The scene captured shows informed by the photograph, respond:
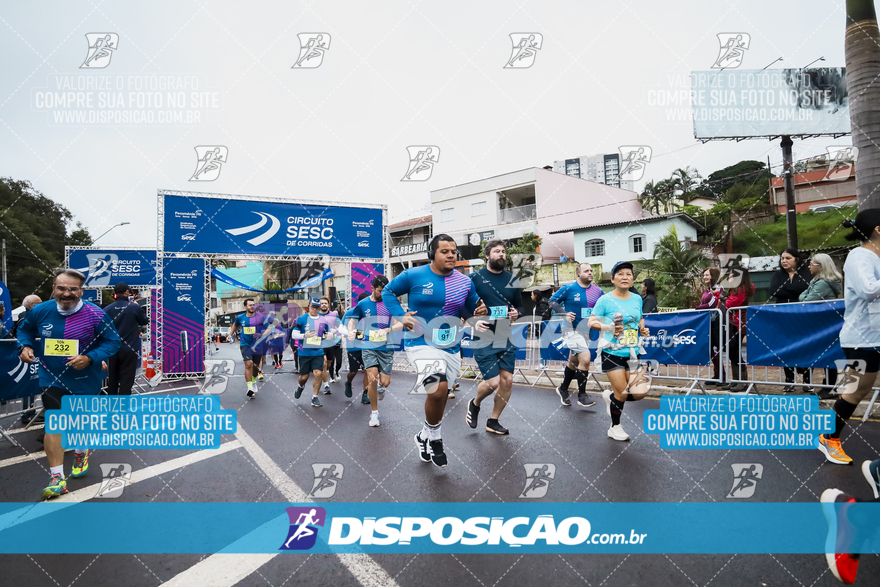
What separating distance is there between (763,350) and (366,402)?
6319 millimetres

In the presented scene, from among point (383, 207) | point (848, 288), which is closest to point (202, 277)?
point (383, 207)

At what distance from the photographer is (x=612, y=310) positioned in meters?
5.17

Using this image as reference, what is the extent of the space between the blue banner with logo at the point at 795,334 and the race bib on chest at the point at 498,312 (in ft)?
12.0

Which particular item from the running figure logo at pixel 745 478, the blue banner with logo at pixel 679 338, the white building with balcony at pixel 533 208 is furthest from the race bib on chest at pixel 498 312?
the white building with balcony at pixel 533 208

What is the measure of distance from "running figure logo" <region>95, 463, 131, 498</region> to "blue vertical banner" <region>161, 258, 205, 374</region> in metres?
9.20

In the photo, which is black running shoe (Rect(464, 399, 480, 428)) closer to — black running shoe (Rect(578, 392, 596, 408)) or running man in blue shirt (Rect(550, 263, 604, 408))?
running man in blue shirt (Rect(550, 263, 604, 408))

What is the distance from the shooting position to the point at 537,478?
13.0 feet

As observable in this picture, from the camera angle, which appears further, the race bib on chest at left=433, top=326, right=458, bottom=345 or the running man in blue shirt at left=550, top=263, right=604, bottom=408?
the running man in blue shirt at left=550, top=263, right=604, bottom=408

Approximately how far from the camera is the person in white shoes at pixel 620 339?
5051mm

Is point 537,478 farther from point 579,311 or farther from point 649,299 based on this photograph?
point 649,299

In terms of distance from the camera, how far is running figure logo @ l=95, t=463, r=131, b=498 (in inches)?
161

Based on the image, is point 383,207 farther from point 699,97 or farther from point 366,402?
point 699,97

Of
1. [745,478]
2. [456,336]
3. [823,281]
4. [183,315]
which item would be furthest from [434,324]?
[183,315]

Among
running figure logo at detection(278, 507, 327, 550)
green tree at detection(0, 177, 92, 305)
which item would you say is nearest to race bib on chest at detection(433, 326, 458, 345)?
running figure logo at detection(278, 507, 327, 550)
